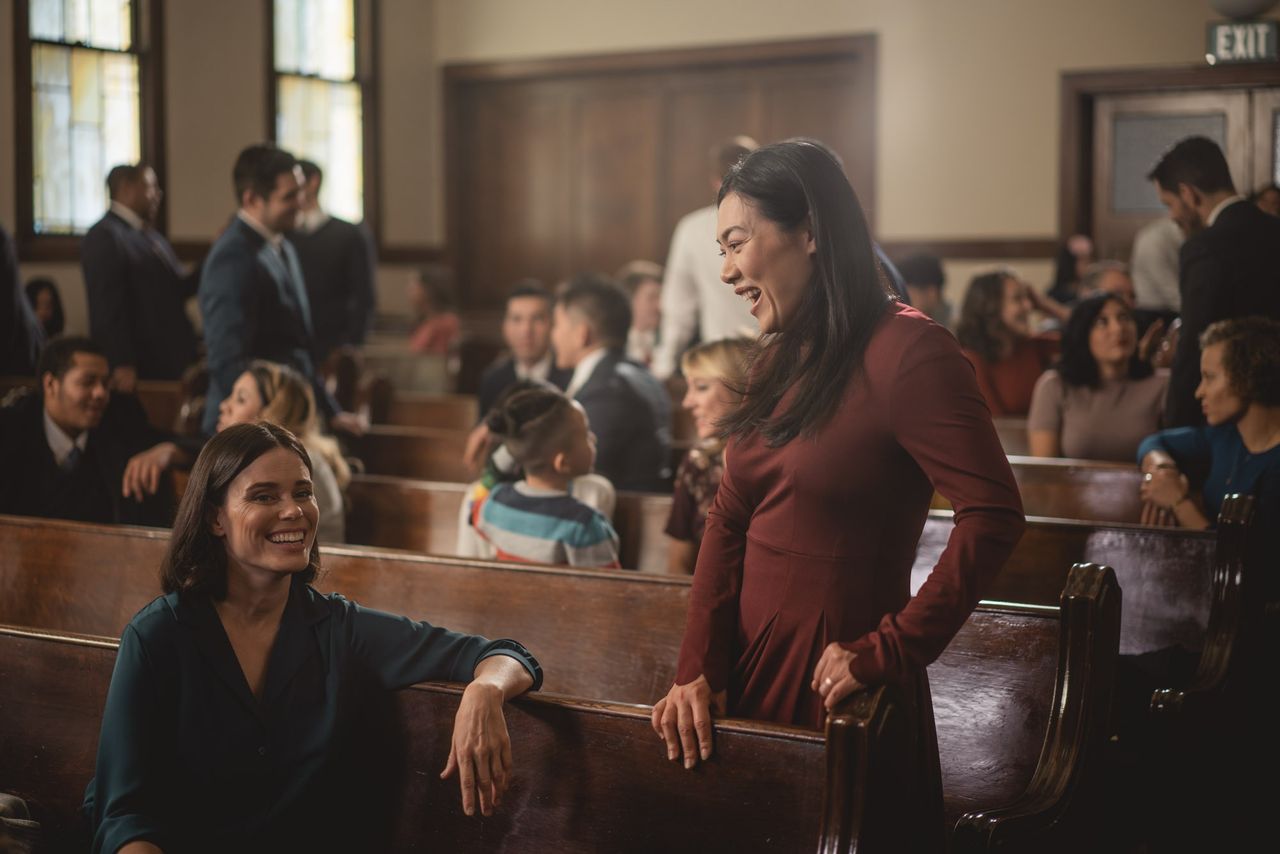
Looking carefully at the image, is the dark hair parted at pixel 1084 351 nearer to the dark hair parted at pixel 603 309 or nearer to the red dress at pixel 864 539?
the dark hair parted at pixel 603 309

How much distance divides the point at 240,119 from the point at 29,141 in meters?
1.53

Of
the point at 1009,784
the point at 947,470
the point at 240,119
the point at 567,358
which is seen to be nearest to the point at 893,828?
the point at 947,470

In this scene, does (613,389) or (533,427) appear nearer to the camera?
(533,427)

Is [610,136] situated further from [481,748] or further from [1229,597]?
[481,748]

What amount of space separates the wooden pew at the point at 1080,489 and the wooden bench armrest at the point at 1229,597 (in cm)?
113

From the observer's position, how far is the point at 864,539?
1.77 m

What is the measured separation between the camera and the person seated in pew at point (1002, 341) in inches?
207

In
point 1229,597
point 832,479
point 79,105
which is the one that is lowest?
point 1229,597

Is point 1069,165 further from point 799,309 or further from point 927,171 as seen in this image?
point 799,309

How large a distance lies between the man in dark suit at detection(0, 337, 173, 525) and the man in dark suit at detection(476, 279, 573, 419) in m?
1.35

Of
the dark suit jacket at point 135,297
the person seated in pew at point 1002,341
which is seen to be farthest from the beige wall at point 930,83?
A: the person seated in pew at point 1002,341

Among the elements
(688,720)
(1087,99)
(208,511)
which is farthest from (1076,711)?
(1087,99)

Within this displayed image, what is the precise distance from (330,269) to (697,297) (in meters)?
1.90

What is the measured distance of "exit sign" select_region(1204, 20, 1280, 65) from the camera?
6602 millimetres
